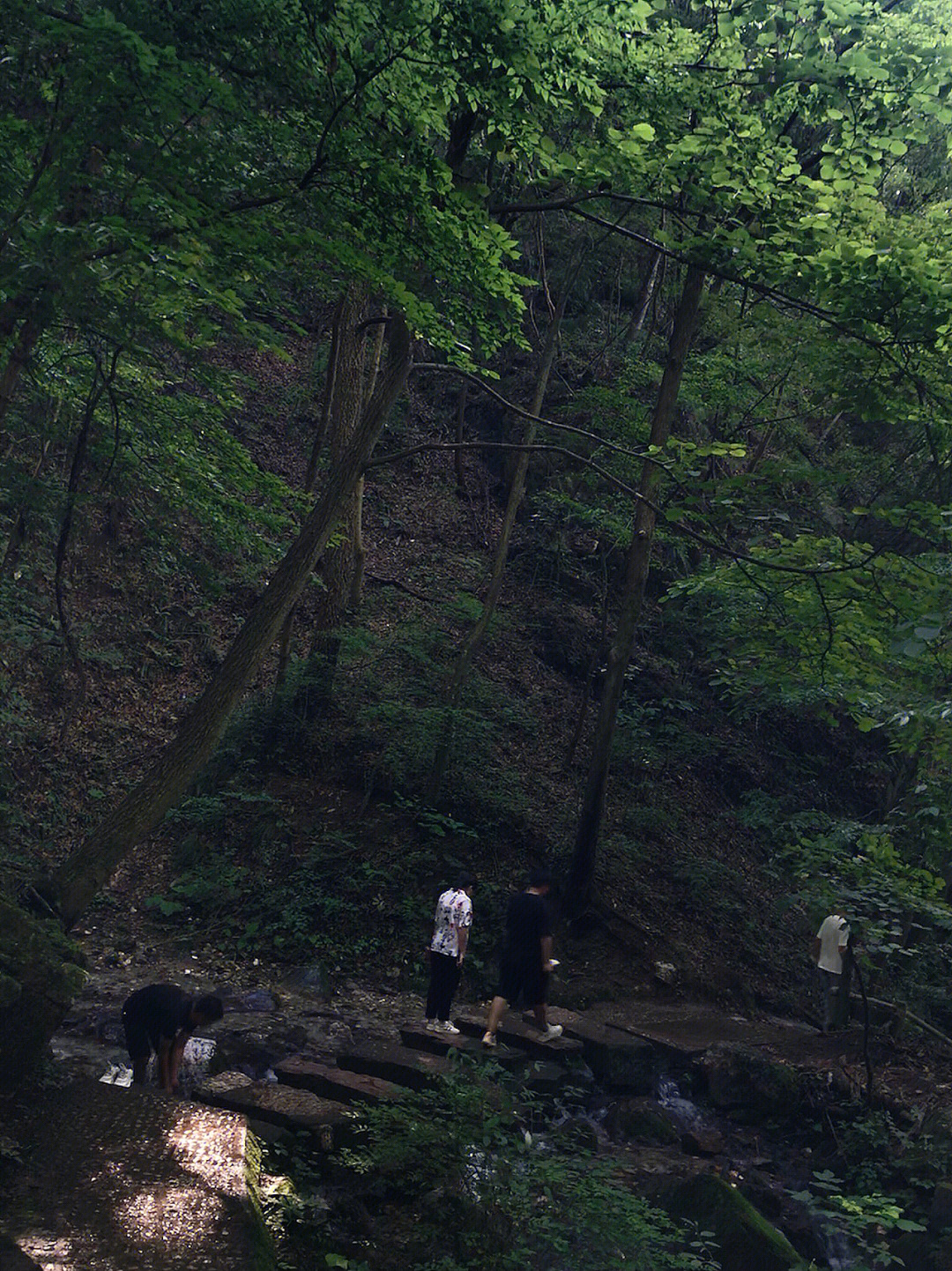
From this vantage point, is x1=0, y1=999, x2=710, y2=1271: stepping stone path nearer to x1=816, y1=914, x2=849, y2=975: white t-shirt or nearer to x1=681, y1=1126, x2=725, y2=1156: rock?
x1=681, y1=1126, x2=725, y2=1156: rock

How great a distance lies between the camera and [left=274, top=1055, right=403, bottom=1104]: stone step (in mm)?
7869

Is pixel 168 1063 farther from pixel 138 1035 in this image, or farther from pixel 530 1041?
pixel 530 1041

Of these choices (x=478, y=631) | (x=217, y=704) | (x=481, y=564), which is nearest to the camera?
(x=217, y=704)

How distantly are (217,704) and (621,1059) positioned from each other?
5601mm

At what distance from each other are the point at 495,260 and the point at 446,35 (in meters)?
1.52

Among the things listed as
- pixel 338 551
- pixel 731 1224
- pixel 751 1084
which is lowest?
pixel 731 1224

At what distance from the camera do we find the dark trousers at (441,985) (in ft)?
33.1

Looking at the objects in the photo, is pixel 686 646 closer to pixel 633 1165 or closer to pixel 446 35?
pixel 633 1165

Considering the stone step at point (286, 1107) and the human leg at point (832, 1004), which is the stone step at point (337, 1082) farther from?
the human leg at point (832, 1004)

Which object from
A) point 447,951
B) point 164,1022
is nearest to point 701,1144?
point 447,951

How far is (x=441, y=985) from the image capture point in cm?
1019

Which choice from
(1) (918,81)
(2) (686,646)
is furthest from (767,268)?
(2) (686,646)

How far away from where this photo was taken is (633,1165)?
905 centimetres

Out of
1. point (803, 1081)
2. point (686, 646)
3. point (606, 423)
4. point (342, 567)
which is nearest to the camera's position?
point (803, 1081)
